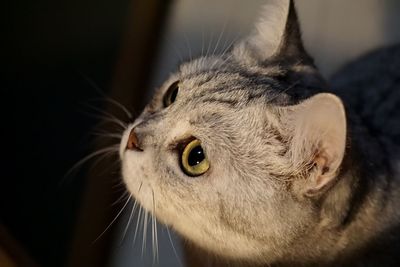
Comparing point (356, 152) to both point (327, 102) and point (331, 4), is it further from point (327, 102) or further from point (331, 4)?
point (331, 4)

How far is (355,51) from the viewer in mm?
1501

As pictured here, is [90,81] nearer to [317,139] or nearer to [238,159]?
[238,159]

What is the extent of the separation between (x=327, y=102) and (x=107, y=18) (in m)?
0.96

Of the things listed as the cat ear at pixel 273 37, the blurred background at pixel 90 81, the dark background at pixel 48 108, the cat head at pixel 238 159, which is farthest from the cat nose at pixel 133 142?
the dark background at pixel 48 108

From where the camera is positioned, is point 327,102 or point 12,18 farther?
point 12,18

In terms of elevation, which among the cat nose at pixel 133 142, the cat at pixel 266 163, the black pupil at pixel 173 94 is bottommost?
the cat at pixel 266 163

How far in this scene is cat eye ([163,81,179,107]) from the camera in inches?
35.3

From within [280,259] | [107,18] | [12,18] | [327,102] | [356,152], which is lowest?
[280,259]

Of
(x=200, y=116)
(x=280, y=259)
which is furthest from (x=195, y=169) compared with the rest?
(x=280, y=259)

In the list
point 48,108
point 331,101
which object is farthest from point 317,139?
point 48,108

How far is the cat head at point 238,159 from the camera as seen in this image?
0.76 metres

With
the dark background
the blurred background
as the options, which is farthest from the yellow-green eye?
the dark background

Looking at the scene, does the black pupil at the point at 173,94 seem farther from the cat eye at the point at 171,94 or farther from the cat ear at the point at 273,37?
the cat ear at the point at 273,37

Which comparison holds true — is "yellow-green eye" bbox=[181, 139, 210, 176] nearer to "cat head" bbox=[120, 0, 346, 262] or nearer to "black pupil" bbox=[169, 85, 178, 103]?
"cat head" bbox=[120, 0, 346, 262]
